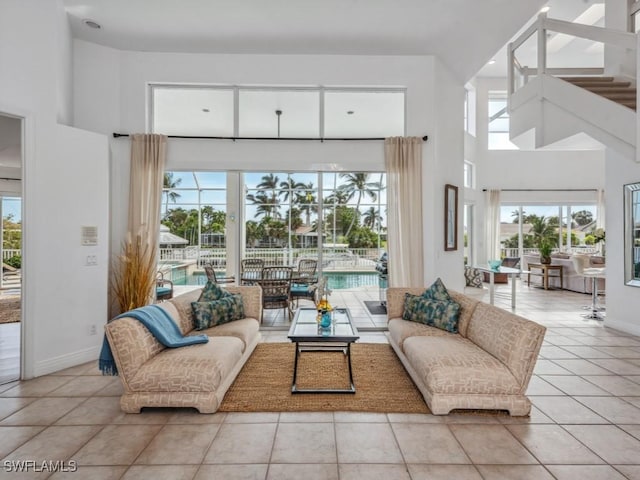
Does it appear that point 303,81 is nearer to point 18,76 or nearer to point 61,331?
point 18,76

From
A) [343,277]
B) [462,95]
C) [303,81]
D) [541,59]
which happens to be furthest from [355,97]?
[343,277]

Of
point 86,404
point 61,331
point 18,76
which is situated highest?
point 18,76

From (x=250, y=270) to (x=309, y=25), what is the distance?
3.58m

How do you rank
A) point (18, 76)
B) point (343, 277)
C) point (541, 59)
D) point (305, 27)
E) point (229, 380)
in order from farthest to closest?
point (343, 277) → point (541, 59) → point (305, 27) → point (18, 76) → point (229, 380)

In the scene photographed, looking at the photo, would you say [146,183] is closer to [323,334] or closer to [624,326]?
[323,334]

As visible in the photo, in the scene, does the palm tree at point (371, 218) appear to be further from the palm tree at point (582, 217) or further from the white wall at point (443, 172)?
the palm tree at point (582, 217)

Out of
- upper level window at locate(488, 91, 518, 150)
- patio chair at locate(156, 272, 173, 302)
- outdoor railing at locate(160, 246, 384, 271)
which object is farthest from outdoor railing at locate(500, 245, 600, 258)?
patio chair at locate(156, 272, 173, 302)

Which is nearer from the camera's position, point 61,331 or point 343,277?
point 61,331

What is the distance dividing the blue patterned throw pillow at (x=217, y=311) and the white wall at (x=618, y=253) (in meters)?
5.62

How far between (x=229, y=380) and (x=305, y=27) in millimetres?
4396

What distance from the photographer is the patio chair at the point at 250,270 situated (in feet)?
17.1

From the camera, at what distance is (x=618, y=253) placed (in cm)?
513

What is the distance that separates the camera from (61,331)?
366cm

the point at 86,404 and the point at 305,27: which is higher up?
the point at 305,27
